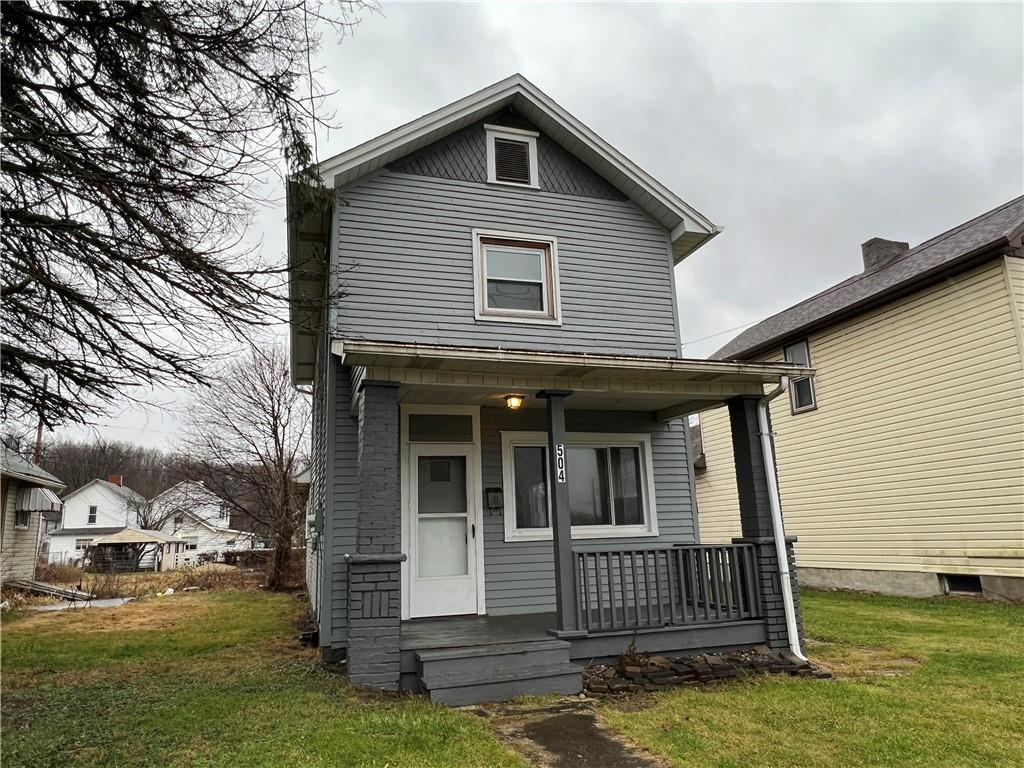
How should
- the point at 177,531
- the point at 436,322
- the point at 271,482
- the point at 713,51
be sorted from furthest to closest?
the point at 177,531
the point at 271,482
the point at 713,51
the point at 436,322

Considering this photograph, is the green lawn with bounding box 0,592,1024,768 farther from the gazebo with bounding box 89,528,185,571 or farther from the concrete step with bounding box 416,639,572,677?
the gazebo with bounding box 89,528,185,571

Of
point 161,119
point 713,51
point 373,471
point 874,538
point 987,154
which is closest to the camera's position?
point 161,119

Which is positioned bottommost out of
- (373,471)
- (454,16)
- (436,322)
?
(373,471)

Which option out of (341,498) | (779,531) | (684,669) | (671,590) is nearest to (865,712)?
(684,669)

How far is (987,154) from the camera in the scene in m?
16.7

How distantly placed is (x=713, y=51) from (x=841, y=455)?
8197 mm

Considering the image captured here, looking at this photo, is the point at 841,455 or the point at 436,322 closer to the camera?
the point at 436,322

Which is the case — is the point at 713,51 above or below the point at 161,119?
above

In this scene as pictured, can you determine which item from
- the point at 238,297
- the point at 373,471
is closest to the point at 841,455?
the point at 373,471

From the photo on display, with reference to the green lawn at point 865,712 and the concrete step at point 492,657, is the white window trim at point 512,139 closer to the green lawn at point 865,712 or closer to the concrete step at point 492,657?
→ the concrete step at point 492,657

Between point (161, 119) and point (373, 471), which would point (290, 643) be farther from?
point (161, 119)

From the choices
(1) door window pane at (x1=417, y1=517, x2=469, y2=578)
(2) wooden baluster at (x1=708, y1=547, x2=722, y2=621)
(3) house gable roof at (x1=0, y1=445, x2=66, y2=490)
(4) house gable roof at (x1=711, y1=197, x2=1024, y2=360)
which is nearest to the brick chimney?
(4) house gable roof at (x1=711, y1=197, x2=1024, y2=360)

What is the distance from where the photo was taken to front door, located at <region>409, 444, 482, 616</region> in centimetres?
730

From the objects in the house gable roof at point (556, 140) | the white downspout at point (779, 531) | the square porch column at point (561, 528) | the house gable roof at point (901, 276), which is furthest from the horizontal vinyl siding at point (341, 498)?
the house gable roof at point (901, 276)
